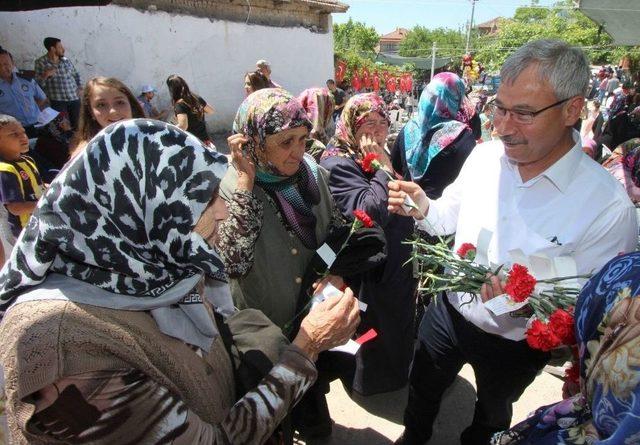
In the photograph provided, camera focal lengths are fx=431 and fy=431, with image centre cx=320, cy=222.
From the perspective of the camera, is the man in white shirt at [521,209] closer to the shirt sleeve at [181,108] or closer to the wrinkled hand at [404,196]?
the wrinkled hand at [404,196]

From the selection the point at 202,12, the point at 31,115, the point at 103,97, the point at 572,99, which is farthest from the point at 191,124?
the point at 202,12

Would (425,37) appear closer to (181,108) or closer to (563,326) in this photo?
(181,108)

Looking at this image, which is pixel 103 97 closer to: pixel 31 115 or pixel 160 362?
pixel 160 362

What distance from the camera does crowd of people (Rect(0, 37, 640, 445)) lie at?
0.98 m

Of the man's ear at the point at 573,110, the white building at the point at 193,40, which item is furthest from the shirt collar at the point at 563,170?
the white building at the point at 193,40

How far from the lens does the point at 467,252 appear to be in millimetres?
1808

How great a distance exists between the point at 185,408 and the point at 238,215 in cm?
96

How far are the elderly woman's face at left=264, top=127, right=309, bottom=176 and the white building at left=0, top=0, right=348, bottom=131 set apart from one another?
323 inches

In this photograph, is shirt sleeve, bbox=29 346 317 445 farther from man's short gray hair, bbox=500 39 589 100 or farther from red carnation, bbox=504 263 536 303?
man's short gray hair, bbox=500 39 589 100

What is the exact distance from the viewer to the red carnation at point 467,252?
5.85 feet

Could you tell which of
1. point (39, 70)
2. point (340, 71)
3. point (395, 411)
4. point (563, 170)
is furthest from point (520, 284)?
point (340, 71)

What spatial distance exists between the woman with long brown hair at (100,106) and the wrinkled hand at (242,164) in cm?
165

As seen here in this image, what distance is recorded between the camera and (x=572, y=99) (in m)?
1.70

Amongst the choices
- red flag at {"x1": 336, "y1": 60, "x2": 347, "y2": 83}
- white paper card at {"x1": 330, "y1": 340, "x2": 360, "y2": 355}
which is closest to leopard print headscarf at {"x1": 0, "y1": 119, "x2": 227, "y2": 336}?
white paper card at {"x1": 330, "y1": 340, "x2": 360, "y2": 355}
